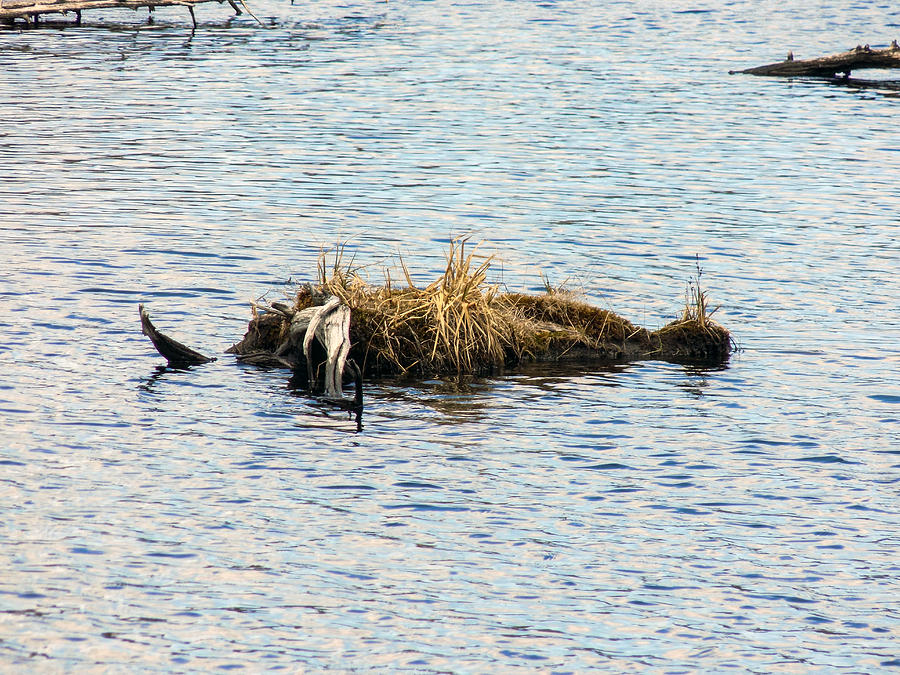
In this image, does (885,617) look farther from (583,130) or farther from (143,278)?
(583,130)

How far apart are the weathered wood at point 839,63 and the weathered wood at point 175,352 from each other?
33.0m

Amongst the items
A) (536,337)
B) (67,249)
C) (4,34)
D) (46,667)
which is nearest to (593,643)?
(46,667)

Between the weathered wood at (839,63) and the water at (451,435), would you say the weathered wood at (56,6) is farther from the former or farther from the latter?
the weathered wood at (839,63)

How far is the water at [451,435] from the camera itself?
30.6ft

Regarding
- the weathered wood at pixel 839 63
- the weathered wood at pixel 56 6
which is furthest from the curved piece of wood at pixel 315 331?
the weathered wood at pixel 56 6

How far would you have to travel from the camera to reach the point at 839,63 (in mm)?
44562

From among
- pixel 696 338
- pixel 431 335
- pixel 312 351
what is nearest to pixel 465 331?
pixel 431 335

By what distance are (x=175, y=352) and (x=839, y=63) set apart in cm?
3506

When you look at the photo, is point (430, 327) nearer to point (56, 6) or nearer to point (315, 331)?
point (315, 331)

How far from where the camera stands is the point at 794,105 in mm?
42719

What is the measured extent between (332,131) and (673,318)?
2142cm

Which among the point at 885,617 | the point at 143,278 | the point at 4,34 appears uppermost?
the point at 4,34

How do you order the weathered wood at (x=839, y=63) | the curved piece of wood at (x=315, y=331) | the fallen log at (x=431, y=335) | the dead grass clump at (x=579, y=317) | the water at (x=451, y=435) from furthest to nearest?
the weathered wood at (x=839, y=63)
the dead grass clump at (x=579, y=317)
the fallen log at (x=431, y=335)
the curved piece of wood at (x=315, y=331)
the water at (x=451, y=435)

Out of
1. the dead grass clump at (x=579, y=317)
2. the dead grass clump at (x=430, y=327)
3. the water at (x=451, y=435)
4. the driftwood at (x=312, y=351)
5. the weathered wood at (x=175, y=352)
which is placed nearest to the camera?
the water at (x=451, y=435)
